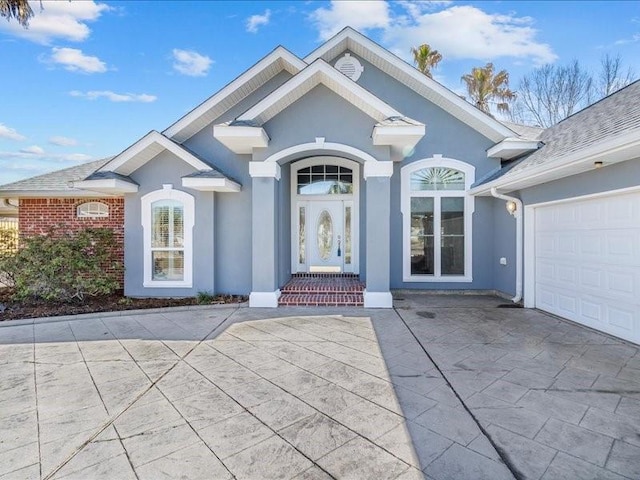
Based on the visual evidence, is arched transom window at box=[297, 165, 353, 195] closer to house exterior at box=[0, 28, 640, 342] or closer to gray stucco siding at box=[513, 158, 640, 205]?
house exterior at box=[0, 28, 640, 342]

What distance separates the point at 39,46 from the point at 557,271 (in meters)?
16.6

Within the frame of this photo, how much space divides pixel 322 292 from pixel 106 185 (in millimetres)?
5679

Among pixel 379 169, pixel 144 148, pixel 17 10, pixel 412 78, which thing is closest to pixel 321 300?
pixel 379 169

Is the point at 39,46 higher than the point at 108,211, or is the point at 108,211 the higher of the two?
the point at 39,46

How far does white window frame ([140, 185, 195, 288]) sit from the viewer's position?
8.95 m

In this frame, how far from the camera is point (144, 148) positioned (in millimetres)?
8555

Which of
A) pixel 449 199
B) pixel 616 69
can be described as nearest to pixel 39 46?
pixel 449 199

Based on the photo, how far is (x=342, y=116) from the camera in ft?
26.5

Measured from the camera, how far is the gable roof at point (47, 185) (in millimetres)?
10023

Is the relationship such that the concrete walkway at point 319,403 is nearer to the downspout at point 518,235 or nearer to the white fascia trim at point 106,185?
the downspout at point 518,235

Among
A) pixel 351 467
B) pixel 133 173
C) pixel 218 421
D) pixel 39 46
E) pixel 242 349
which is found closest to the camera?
pixel 351 467

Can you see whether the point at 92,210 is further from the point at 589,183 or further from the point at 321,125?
the point at 589,183

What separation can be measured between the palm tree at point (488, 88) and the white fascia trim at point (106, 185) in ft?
69.7

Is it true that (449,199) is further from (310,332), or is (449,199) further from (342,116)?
(310,332)
